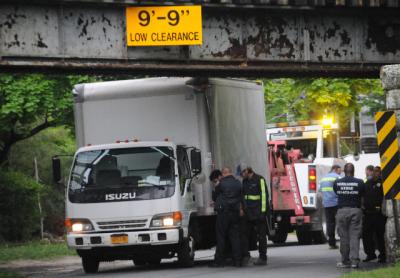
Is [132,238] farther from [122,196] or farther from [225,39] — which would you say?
[225,39]

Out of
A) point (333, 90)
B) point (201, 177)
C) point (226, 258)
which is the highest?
point (333, 90)

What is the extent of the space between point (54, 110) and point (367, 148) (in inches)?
566

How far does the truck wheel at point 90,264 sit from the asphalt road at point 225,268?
0.56ft

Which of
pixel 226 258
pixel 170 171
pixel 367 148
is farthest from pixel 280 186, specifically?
pixel 367 148

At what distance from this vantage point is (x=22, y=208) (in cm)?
3381

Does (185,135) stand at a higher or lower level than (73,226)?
higher

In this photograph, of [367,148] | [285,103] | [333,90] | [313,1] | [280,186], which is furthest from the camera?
[367,148]

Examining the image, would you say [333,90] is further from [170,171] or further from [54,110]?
[170,171]

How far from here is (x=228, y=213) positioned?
2017cm

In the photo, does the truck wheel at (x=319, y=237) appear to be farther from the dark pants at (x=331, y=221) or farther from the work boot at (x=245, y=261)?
the work boot at (x=245, y=261)

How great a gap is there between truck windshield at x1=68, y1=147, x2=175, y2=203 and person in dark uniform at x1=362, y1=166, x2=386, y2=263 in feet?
12.3

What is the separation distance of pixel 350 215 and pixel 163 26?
4.69 meters

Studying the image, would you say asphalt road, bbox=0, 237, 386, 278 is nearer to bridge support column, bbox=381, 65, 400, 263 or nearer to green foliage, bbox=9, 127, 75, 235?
bridge support column, bbox=381, 65, 400, 263

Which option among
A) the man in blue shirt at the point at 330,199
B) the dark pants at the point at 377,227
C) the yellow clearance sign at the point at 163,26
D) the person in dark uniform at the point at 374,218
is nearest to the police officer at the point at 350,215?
the person in dark uniform at the point at 374,218
